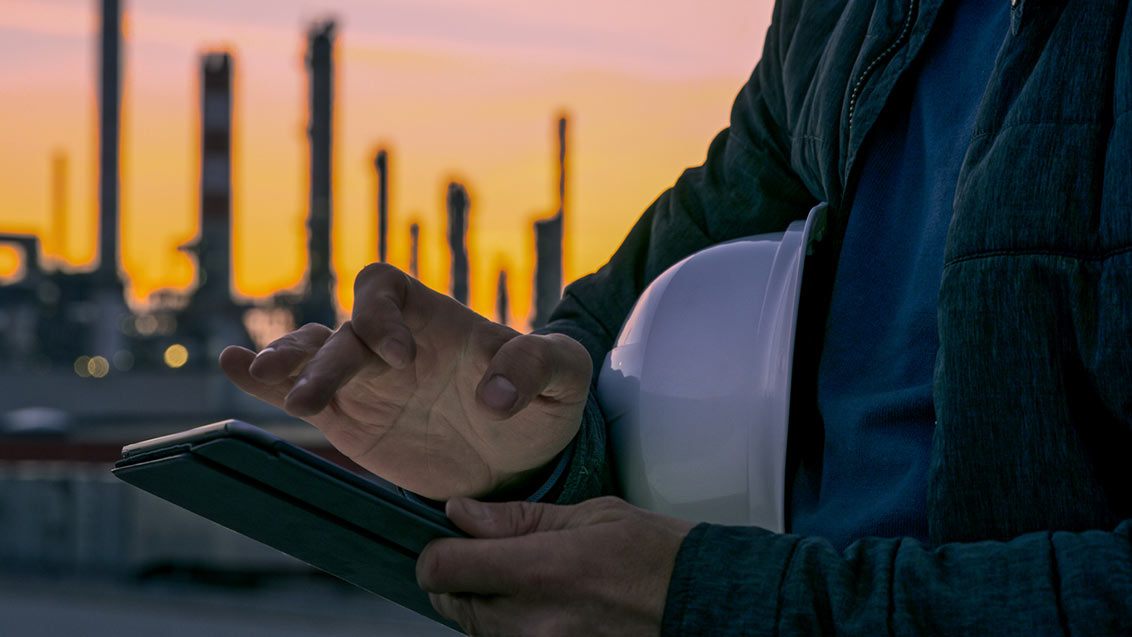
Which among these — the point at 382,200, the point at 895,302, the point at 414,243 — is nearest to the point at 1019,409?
the point at 895,302

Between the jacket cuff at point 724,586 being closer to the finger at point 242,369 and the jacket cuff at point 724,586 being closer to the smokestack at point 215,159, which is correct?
the finger at point 242,369

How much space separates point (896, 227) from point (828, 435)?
0.88ft

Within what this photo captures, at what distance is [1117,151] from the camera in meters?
1.28

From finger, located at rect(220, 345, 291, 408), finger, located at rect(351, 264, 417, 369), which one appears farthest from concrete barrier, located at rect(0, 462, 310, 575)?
finger, located at rect(351, 264, 417, 369)

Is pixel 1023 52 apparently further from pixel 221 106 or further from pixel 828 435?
pixel 221 106

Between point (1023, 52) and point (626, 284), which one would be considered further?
point (626, 284)

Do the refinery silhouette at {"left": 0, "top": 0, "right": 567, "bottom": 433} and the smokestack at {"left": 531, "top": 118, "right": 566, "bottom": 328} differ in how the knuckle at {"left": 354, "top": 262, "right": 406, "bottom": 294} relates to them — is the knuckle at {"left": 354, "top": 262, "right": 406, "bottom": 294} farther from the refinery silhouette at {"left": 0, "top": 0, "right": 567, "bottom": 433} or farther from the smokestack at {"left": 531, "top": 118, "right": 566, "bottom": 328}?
the smokestack at {"left": 531, "top": 118, "right": 566, "bottom": 328}

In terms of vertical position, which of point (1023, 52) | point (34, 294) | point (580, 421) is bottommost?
point (34, 294)

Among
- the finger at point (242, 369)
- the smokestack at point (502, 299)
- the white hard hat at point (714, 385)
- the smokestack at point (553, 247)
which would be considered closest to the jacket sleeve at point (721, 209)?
the white hard hat at point (714, 385)

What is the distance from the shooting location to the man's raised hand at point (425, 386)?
4.09ft

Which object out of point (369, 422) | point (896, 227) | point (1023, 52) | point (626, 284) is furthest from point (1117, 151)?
point (626, 284)

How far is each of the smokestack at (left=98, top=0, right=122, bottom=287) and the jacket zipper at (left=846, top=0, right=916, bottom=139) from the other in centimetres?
2532

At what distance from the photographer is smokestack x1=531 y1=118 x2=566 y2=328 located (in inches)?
957

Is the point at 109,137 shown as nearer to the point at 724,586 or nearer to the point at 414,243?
the point at 414,243
